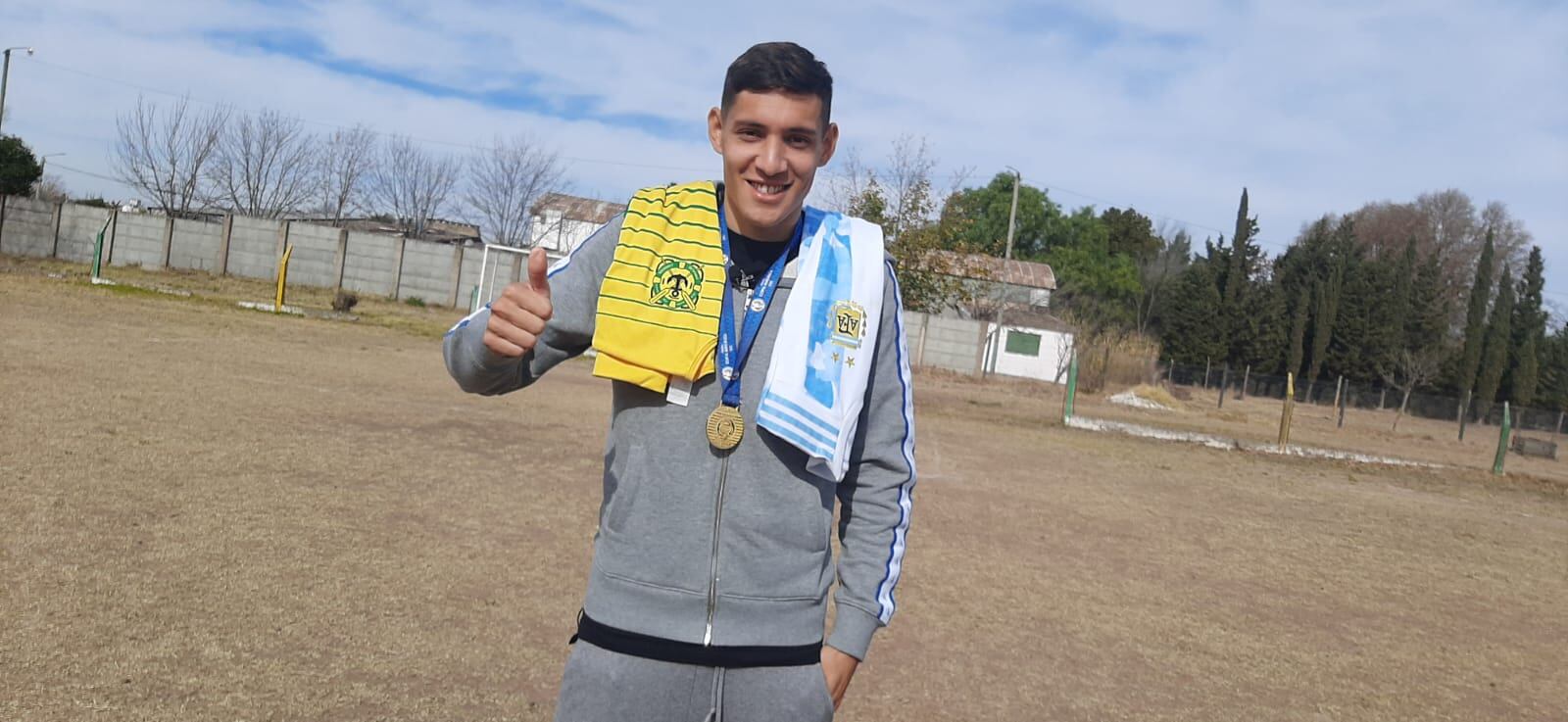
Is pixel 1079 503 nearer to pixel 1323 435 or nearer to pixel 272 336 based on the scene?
pixel 272 336

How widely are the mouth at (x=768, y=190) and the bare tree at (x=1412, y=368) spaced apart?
43.4m

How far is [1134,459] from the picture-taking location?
49.7ft

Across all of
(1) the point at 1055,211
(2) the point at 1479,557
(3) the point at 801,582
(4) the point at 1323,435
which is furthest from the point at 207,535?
(1) the point at 1055,211

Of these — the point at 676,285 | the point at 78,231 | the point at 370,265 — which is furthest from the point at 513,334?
the point at 78,231

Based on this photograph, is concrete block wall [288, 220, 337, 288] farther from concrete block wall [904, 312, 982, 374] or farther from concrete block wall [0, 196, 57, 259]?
concrete block wall [904, 312, 982, 374]

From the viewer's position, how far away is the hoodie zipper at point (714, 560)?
187 cm

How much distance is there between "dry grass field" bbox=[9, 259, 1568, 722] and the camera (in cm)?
428

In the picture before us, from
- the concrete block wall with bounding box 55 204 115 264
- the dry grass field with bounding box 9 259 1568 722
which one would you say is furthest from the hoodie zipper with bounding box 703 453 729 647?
the concrete block wall with bounding box 55 204 115 264

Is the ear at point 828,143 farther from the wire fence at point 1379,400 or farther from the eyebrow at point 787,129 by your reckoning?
the wire fence at point 1379,400

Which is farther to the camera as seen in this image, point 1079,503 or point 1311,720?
point 1079,503

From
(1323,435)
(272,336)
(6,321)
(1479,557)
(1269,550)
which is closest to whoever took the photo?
(1269,550)

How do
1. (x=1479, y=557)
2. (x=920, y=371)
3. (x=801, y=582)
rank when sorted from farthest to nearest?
(x=920, y=371) < (x=1479, y=557) < (x=801, y=582)

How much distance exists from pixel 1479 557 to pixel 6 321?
1615cm

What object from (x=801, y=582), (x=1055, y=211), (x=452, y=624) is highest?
(x=1055, y=211)
